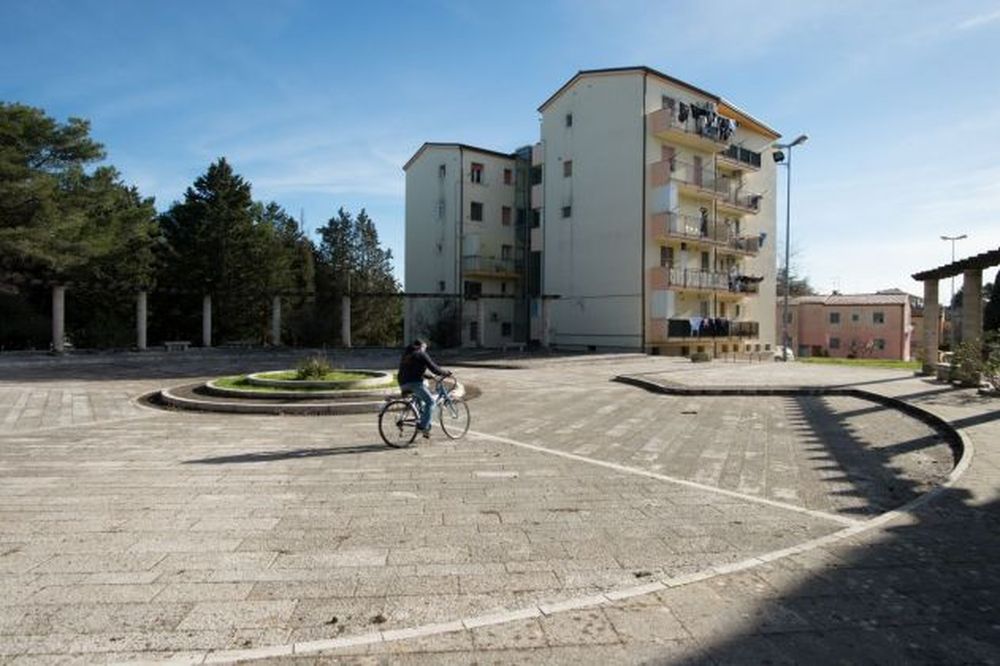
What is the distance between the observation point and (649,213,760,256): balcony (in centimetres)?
3647

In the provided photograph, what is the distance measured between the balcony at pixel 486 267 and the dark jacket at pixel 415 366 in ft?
106

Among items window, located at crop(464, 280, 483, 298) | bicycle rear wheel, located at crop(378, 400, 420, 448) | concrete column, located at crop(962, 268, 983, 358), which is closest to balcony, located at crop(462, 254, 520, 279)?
window, located at crop(464, 280, 483, 298)

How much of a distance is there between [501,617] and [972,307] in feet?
64.8

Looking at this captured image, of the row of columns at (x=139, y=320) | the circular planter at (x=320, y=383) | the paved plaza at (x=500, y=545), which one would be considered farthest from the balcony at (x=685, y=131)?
the paved plaza at (x=500, y=545)

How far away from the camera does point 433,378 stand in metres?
10.8

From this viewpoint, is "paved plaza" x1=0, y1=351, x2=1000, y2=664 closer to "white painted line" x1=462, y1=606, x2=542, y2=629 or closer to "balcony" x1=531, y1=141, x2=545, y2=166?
"white painted line" x1=462, y1=606, x2=542, y2=629

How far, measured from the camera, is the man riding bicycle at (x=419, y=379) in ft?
33.6

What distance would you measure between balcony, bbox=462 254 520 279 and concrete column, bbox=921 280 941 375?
82.6 ft

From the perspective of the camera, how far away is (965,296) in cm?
1894

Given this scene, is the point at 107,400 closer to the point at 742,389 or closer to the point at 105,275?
the point at 742,389

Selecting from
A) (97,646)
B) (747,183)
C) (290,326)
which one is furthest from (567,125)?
(97,646)

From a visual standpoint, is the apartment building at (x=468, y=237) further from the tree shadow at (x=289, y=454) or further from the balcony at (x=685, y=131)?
the tree shadow at (x=289, y=454)

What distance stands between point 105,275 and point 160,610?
3505 centimetres

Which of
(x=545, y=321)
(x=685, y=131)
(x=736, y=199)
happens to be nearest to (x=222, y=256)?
(x=545, y=321)
